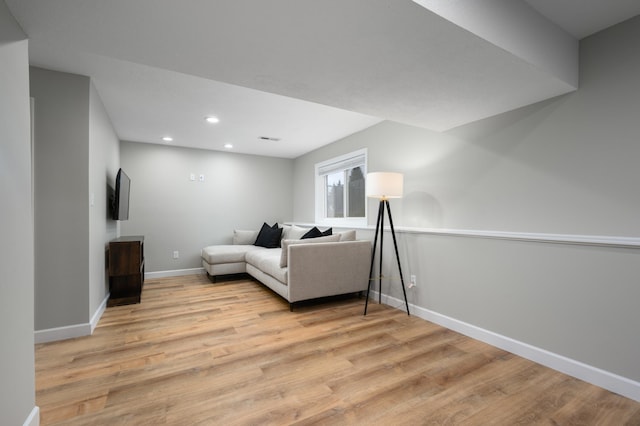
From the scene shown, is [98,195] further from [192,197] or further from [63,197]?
[192,197]

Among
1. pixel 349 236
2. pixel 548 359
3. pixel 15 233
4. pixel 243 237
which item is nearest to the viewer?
pixel 15 233

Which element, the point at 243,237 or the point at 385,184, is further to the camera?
the point at 243,237

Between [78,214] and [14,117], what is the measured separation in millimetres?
1540

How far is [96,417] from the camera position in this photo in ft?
4.78

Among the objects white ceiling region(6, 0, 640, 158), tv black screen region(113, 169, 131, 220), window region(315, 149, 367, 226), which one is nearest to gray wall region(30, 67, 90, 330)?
white ceiling region(6, 0, 640, 158)

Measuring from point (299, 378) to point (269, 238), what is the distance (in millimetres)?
3252

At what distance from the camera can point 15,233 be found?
1195 millimetres

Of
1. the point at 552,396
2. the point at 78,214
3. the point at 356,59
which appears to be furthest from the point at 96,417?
the point at 552,396

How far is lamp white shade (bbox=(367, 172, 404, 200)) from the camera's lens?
2836mm

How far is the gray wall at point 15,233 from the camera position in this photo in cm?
110

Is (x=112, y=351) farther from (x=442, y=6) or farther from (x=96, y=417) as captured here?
(x=442, y=6)

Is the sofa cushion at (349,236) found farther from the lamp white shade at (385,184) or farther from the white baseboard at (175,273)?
the white baseboard at (175,273)

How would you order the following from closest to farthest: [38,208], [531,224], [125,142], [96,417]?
[96,417]
[531,224]
[38,208]
[125,142]

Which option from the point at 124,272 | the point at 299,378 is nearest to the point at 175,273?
the point at 124,272
